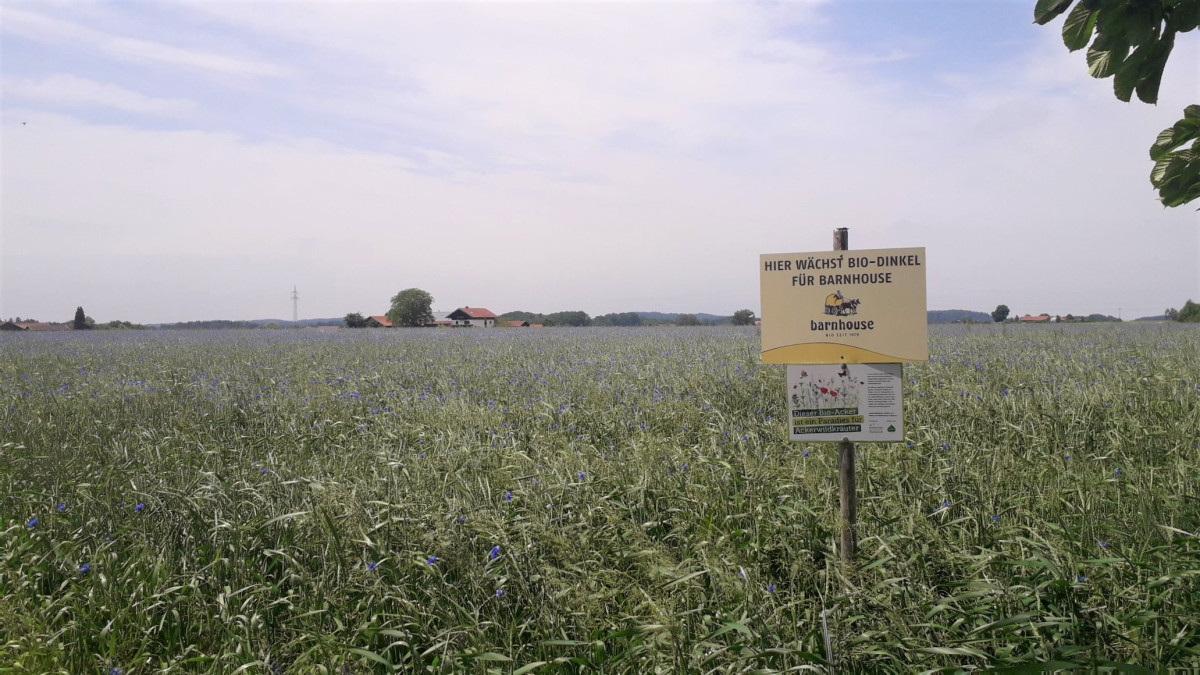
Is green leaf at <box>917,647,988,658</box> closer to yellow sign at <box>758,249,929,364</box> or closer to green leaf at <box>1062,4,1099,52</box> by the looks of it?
yellow sign at <box>758,249,929,364</box>

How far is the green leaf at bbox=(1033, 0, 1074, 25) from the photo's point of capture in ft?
6.01

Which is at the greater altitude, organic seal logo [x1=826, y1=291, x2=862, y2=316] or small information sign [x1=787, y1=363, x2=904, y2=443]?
organic seal logo [x1=826, y1=291, x2=862, y2=316]

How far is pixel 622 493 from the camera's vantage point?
4070 millimetres

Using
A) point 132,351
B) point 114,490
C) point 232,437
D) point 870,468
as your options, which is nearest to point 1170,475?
point 870,468

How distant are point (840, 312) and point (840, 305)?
0.12 feet

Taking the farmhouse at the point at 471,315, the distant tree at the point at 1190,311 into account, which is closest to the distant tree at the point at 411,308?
the farmhouse at the point at 471,315

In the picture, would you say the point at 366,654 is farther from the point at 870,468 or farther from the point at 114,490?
the point at 870,468

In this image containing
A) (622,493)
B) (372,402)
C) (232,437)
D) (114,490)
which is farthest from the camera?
(372,402)

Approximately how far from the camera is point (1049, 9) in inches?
72.6

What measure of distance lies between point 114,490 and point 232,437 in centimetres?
181

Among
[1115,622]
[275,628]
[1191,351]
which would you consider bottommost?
[275,628]

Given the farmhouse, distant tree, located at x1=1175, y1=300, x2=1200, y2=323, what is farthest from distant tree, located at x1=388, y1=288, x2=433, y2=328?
distant tree, located at x1=1175, y1=300, x2=1200, y2=323

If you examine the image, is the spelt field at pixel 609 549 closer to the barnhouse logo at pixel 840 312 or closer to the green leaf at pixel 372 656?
the green leaf at pixel 372 656

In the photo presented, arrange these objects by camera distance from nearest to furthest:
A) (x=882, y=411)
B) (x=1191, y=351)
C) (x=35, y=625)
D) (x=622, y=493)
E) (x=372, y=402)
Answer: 1. (x=35, y=625)
2. (x=882, y=411)
3. (x=622, y=493)
4. (x=372, y=402)
5. (x=1191, y=351)
